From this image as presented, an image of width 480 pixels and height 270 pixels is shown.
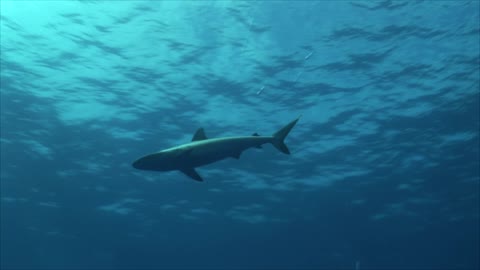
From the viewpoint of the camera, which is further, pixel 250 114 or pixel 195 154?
pixel 250 114

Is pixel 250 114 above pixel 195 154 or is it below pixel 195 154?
above

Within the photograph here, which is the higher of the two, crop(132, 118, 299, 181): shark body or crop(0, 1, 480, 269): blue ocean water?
crop(0, 1, 480, 269): blue ocean water

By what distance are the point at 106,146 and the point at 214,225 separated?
606 inches

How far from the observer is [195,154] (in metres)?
6.16

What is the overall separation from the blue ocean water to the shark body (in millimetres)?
8750

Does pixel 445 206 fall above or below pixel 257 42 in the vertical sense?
below

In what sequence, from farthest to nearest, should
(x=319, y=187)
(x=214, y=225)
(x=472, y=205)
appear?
1. (x=214, y=225)
2. (x=472, y=205)
3. (x=319, y=187)

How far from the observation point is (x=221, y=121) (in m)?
20.7

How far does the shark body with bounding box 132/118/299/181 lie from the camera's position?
19.5ft

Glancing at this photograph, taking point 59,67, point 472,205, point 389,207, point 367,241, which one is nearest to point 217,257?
point 367,241

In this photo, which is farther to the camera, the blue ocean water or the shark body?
the blue ocean water

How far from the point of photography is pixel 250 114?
2009 centimetres

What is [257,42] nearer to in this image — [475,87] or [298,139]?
[298,139]

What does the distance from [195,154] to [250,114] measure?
552 inches
